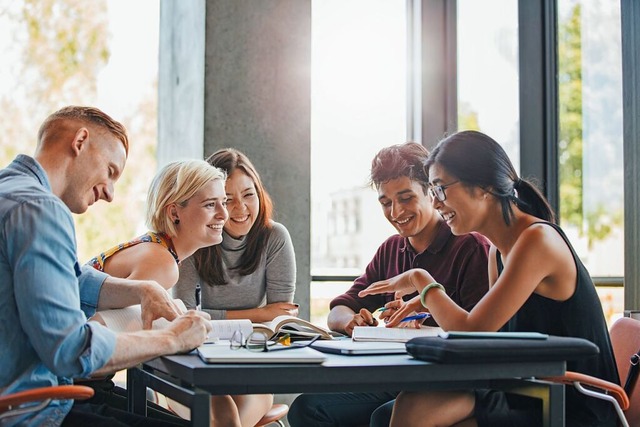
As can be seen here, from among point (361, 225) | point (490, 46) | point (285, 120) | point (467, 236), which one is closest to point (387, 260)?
point (467, 236)

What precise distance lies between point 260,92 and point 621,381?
2525 millimetres

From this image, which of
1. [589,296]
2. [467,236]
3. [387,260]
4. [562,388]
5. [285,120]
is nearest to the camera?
[562,388]

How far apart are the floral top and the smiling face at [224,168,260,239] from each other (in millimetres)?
412

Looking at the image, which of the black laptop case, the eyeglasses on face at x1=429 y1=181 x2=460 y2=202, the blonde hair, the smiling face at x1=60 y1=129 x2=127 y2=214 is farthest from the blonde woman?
the black laptop case

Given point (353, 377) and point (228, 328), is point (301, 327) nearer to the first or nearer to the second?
point (228, 328)

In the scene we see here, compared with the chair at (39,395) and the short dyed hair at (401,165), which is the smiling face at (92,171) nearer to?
the chair at (39,395)

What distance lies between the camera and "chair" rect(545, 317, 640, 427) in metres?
2.14

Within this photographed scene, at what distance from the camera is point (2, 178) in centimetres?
199

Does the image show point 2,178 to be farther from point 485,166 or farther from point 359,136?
point 359,136

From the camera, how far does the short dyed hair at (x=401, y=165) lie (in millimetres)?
3129

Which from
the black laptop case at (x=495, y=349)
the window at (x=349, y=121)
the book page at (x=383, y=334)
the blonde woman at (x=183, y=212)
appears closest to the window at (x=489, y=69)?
the window at (x=349, y=121)

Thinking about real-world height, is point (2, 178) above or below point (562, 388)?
above

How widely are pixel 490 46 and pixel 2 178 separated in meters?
3.64

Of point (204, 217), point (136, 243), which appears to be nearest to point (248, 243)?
point (204, 217)
